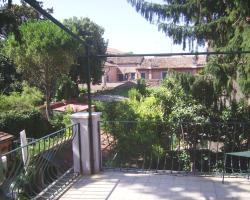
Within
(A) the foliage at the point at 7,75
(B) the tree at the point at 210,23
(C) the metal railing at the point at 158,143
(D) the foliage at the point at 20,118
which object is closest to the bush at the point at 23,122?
(D) the foliage at the point at 20,118

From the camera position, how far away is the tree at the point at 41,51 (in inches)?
602

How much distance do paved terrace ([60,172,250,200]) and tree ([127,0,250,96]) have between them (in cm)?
394

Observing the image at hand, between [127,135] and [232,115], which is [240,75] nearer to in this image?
[232,115]

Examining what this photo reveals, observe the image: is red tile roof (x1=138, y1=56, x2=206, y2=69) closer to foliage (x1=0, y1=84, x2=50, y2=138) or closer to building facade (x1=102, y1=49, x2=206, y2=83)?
building facade (x1=102, y1=49, x2=206, y2=83)

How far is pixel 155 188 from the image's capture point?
4.82m

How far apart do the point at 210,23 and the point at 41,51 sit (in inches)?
317

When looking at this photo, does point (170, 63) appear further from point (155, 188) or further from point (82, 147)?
point (155, 188)

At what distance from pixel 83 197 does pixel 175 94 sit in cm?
774

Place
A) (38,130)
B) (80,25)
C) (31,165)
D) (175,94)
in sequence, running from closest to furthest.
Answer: (31,165) < (175,94) < (38,130) < (80,25)

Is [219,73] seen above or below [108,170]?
above

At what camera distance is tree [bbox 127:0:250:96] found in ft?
27.8

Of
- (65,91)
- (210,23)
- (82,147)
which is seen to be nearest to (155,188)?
(82,147)

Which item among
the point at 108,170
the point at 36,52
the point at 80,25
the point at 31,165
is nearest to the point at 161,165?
the point at 108,170

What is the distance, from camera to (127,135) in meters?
9.80
